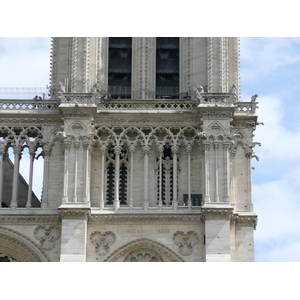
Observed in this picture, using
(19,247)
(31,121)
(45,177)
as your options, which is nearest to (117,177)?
(45,177)

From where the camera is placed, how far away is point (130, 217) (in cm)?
4728

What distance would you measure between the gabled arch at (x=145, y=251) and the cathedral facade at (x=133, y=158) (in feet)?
0.13

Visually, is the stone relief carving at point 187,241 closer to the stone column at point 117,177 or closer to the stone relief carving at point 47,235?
the stone column at point 117,177

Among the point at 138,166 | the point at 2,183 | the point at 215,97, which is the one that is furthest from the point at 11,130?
the point at 215,97

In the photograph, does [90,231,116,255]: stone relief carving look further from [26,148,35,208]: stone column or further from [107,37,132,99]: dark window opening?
[107,37,132,99]: dark window opening

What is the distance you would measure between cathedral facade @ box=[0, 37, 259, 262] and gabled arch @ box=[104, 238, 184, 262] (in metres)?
0.04

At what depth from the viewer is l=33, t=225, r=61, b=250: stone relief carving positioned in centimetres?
4738

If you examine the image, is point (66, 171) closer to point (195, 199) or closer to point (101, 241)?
point (101, 241)

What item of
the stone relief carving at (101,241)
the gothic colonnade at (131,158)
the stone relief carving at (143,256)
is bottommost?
the stone relief carving at (143,256)

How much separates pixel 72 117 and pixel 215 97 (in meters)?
5.89

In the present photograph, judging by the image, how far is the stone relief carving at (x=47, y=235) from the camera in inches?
1865

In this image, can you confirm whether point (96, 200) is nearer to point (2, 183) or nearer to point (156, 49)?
point (2, 183)

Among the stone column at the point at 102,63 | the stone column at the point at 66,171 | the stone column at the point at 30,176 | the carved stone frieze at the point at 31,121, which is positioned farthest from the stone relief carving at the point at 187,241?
the stone column at the point at 102,63

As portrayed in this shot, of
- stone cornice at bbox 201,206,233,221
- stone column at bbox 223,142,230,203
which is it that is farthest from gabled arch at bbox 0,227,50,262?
stone column at bbox 223,142,230,203
